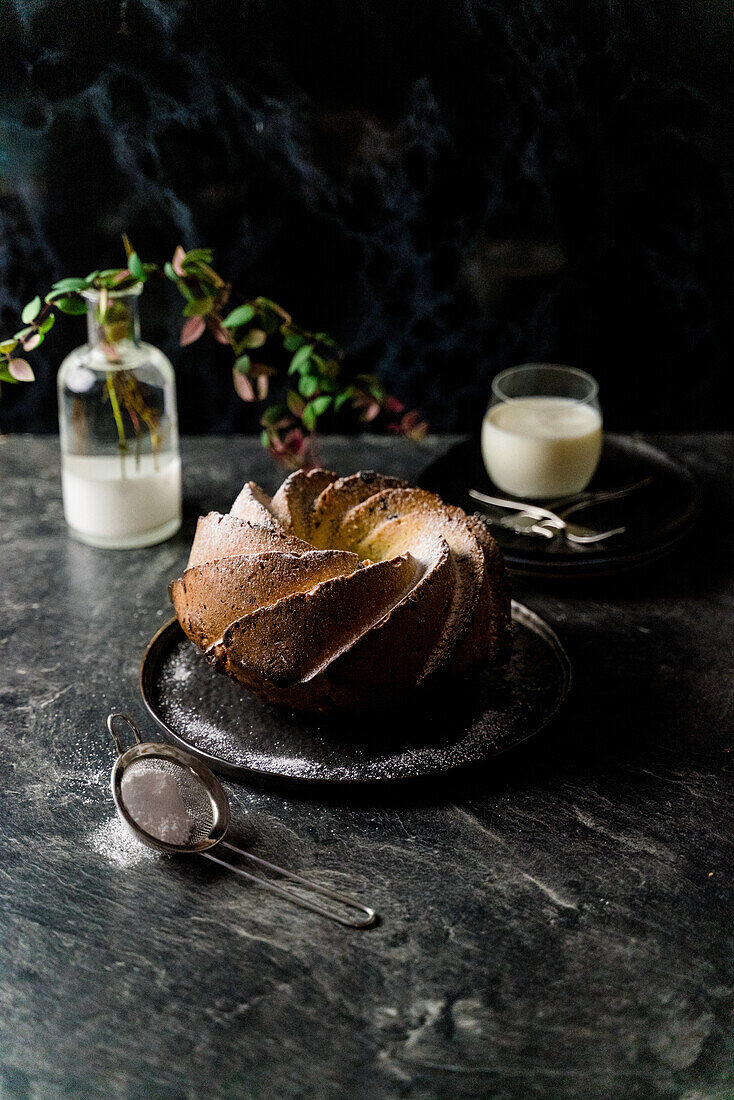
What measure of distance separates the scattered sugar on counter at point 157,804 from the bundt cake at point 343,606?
0.12 m

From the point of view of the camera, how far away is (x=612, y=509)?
1.48 m

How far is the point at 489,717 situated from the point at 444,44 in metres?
0.89

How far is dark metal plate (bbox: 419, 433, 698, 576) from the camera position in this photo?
1.33 m

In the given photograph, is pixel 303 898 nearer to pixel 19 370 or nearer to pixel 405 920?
pixel 405 920

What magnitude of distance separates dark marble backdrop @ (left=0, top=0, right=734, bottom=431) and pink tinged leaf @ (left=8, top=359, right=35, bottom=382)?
0.36 metres

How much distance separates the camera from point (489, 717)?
41.7 inches

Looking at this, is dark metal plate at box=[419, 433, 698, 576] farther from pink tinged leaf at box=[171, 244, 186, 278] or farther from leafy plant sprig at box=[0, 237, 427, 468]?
pink tinged leaf at box=[171, 244, 186, 278]

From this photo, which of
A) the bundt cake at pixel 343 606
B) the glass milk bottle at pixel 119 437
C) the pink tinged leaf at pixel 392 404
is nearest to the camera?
the bundt cake at pixel 343 606

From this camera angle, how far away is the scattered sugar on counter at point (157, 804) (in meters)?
0.93

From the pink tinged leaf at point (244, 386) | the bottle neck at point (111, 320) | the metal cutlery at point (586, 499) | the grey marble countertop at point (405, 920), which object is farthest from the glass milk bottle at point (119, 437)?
the metal cutlery at point (586, 499)

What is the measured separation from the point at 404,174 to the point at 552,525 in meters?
0.52

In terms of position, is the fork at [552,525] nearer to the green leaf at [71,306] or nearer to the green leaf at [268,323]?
the green leaf at [268,323]

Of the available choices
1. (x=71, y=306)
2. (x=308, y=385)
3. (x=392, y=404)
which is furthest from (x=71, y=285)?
(x=392, y=404)

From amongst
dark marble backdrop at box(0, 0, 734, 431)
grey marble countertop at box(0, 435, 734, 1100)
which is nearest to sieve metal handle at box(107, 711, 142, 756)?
grey marble countertop at box(0, 435, 734, 1100)
